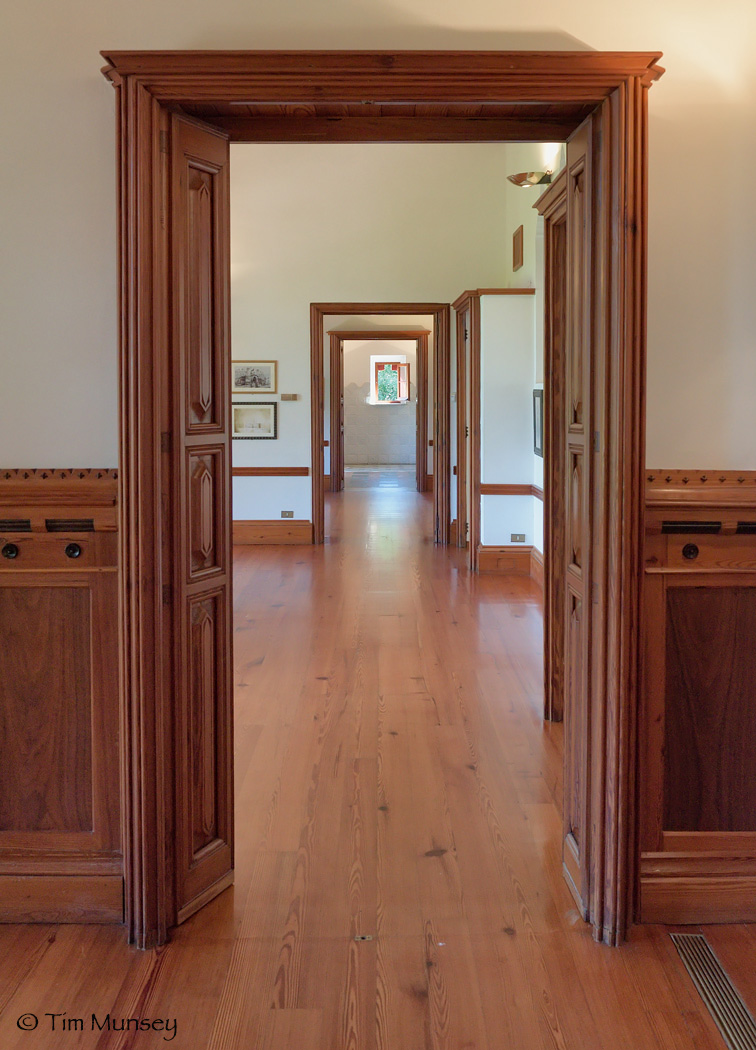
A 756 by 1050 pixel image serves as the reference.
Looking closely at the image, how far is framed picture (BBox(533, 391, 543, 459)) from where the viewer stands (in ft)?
27.9

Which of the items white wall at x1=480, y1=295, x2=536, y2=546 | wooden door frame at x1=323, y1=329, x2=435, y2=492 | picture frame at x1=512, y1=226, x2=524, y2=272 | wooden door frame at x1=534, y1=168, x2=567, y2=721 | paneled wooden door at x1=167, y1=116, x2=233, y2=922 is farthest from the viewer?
wooden door frame at x1=323, y1=329, x2=435, y2=492

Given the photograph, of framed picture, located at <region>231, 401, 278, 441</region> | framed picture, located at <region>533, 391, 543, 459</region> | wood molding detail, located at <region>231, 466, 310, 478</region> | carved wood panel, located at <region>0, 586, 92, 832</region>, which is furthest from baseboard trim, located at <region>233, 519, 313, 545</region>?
carved wood panel, located at <region>0, 586, 92, 832</region>

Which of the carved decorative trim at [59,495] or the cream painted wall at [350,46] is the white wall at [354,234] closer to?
the cream painted wall at [350,46]

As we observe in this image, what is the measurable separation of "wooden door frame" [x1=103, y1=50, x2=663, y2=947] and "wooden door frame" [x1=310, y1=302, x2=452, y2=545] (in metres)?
7.96

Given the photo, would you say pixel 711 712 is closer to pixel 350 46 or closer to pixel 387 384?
pixel 350 46

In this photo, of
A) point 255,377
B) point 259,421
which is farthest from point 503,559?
point 255,377

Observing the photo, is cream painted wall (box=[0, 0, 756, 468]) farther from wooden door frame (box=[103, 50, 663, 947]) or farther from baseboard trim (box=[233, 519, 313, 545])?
baseboard trim (box=[233, 519, 313, 545])

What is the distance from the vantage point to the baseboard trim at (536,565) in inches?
331

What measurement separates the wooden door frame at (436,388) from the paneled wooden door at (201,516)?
306 inches

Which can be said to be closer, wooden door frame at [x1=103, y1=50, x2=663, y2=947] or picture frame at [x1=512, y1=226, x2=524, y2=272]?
wooden door frame at [x1=103, y1=50, x2=663, y2=947]

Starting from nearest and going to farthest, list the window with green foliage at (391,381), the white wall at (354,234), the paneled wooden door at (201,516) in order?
the paneled wooden door at (201,516)
the white wall at (354,234)
the window with green foliage at (391,381)

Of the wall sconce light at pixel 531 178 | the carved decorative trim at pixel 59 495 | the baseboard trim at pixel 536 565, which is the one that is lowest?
the baseboard trim at pixel 536 565

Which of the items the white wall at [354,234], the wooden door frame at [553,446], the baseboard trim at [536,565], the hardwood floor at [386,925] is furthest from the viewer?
the white wall at [354,234]

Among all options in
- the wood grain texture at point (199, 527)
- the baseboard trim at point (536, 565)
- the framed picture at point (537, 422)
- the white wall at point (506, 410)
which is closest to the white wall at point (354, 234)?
the white wall at point (506, 410)
